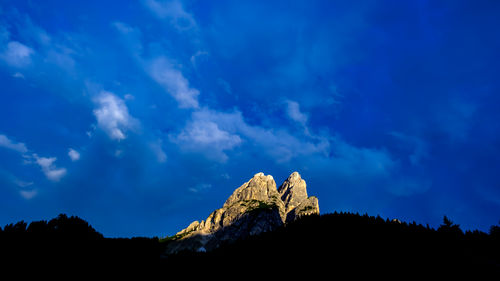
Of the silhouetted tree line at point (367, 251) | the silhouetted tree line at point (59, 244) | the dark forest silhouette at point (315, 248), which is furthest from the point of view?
the silhouetted tree line at point (367, 251)

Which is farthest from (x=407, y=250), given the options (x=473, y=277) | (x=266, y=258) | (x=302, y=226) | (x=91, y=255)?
(x=91, y=255)

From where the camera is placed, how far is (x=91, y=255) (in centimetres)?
5184

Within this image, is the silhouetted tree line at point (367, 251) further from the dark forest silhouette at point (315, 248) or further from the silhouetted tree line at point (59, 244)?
the silhouetted tree line at point (59, 244)

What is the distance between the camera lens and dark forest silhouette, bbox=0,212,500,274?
1886 inches

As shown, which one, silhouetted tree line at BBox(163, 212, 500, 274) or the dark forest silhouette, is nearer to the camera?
the dark forest silhouette

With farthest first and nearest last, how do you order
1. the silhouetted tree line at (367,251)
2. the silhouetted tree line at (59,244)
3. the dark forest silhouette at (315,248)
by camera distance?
the silhouetted tree line at (367,251) < the dark forest silhouette at (315,248) < the silhouetted tree line at (59,244)

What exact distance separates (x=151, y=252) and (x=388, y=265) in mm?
70313

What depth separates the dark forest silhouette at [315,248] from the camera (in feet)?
157

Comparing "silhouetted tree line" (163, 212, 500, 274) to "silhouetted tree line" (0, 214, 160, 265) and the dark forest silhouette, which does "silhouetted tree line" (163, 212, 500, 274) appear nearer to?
the dark forest silhouette

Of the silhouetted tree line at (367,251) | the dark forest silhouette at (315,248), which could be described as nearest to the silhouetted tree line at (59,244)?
the dark forest silhouette at (315,248)

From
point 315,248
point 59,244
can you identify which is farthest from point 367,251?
point 59,244

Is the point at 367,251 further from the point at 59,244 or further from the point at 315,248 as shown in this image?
the point at 59,244

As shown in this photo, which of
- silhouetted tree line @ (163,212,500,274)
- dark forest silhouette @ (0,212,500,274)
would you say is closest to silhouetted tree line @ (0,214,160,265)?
dark forest silhouette @ (0,212,500,274)

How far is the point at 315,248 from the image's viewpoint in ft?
332
